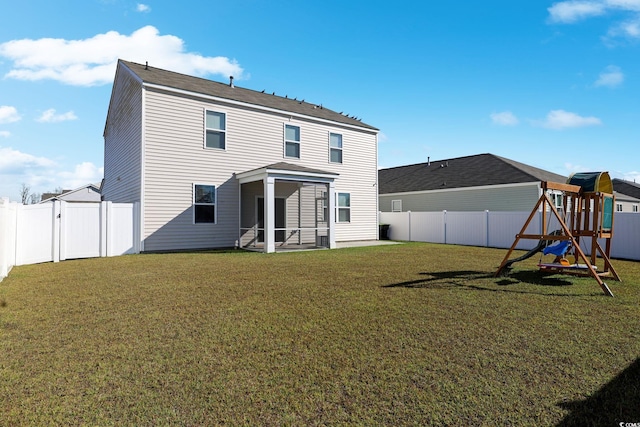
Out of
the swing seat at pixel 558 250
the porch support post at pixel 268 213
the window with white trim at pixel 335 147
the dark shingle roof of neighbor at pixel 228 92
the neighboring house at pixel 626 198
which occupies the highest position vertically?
the dark shingle roof of neighbor at pixel 228 92

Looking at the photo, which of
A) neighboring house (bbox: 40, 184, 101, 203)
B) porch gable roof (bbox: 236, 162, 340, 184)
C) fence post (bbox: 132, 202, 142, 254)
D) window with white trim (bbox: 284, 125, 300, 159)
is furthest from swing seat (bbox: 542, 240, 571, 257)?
neighboring house (bbox: 40, 184, 101, 203)

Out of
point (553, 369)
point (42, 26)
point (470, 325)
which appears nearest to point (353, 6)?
point (42, 26)

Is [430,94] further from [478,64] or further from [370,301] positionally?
[370,301]

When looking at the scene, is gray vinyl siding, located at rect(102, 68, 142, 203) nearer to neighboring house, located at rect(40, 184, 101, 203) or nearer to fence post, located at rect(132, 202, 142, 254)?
fence post, located at rect(132, 202, 142, 254)

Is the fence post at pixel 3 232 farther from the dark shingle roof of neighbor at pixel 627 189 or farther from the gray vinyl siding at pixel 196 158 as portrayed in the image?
the dark shingle roof of neighbor at pixel 627 189

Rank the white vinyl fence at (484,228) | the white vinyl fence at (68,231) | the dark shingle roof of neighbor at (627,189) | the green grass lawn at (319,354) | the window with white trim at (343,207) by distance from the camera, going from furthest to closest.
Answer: the dark shingle roof of neighbor at (627,189), the window with white trim at (343,207), the white vinyl fence at (484,228), the white vinyl fence at (68,231), the green grass lawn at (319,354)

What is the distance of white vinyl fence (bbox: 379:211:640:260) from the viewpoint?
12.0 metres

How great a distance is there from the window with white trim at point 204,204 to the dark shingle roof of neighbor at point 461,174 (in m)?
15.4

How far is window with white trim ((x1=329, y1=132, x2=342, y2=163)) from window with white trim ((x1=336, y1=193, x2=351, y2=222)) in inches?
74.5

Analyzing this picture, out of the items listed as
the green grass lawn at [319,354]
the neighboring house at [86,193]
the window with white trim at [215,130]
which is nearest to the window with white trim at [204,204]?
the window with white trim at [215,130]

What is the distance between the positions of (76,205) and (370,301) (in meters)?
10.6

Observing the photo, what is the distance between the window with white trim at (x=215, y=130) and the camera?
46.5ft

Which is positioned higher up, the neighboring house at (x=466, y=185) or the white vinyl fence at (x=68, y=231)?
the neighboring house at (x=466, y=185)

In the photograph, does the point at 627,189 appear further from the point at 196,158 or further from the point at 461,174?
the point at 196,158
